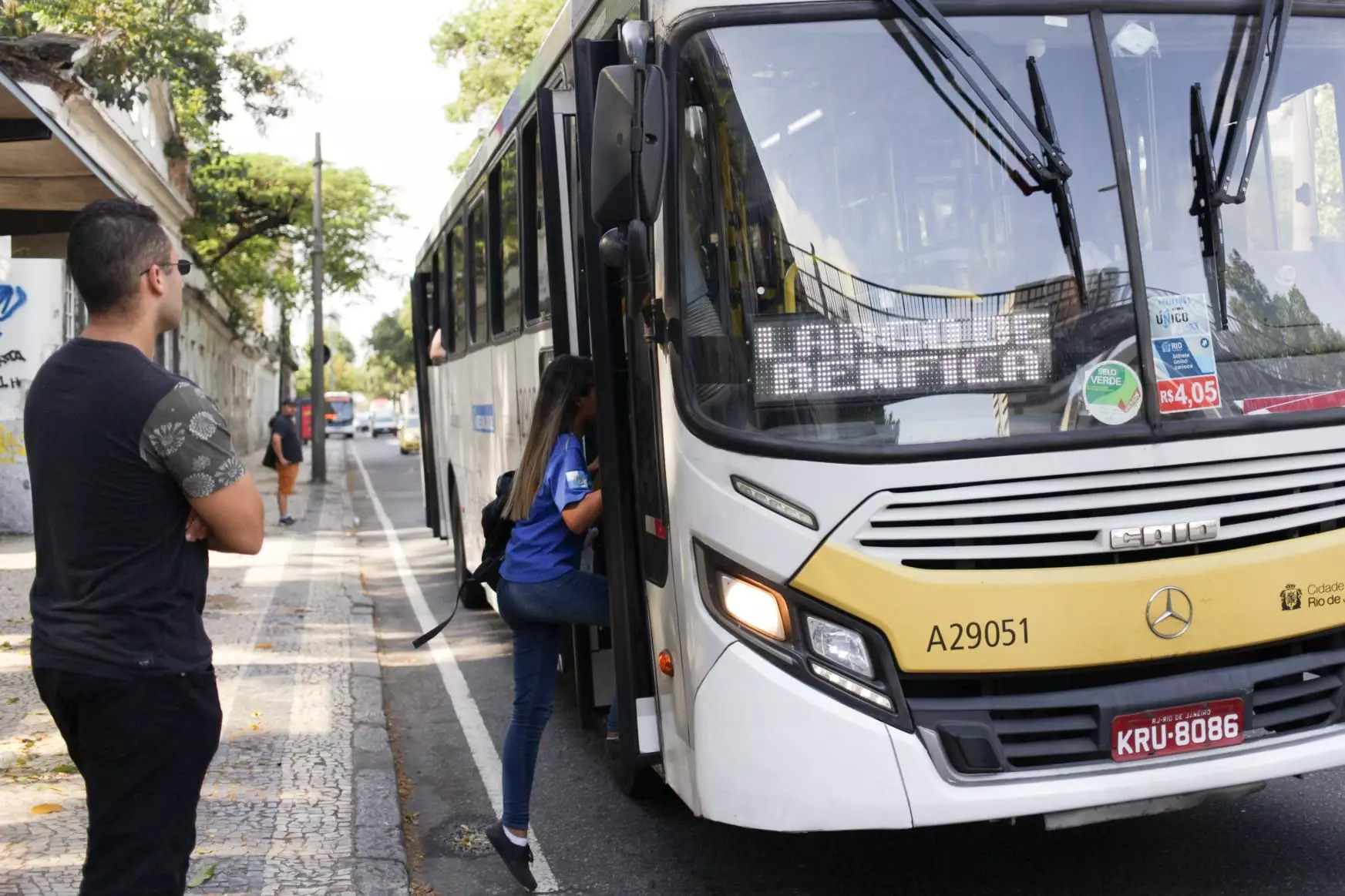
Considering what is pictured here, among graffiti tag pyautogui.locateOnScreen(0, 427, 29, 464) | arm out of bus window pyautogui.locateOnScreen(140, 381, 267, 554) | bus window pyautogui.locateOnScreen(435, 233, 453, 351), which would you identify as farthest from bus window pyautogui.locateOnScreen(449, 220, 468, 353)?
graffiti tag pyautogui.locateOnScreen(0, 427, 29, 464)

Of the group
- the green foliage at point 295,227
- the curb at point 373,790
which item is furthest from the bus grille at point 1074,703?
the green foliage at point 295,227

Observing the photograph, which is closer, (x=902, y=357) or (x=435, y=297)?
(x=902, y=357)

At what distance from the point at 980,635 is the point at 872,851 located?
1.73 meters

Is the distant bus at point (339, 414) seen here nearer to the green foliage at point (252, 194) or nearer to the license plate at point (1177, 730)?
the green foliage at point (252, 194)

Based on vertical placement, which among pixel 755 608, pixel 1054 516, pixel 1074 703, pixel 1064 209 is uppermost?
pixel 1064 209

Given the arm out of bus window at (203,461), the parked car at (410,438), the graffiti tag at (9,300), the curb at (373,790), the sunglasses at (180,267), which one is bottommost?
the curb at (373,790)

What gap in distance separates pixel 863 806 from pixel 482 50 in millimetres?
29107

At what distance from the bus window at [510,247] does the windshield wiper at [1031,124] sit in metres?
3.53

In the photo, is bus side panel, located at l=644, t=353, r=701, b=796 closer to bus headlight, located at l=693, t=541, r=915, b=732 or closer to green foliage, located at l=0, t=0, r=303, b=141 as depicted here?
bus headlight, located at l=693, t=541, r=915, b=732

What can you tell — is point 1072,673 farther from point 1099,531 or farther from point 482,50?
point 482,50

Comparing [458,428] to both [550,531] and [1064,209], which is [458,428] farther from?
[1064,209]

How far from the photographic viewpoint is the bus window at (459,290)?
10.2 m

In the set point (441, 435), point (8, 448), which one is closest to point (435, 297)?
point (441, 435)

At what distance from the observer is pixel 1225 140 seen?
4.43 m
